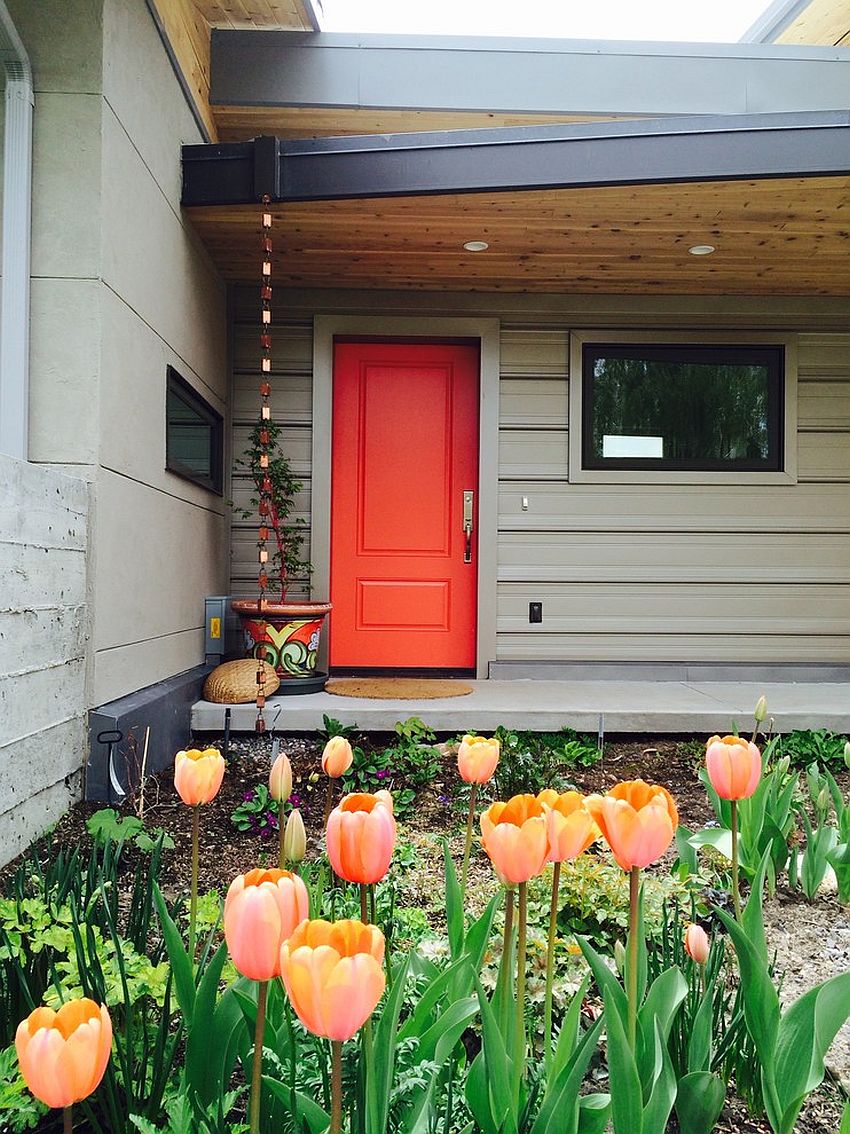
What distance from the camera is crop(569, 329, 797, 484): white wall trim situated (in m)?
5.07

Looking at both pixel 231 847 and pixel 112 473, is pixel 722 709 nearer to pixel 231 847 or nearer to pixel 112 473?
pixel 231 847

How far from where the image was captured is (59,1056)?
591 mm

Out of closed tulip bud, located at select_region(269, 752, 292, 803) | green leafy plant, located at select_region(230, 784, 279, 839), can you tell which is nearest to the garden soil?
green leafy plant, located at select_region(230, 784, 279, 839)

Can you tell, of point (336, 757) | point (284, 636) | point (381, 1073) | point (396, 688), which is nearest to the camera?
point (381, 1073)

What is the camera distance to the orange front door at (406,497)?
16.9 ft

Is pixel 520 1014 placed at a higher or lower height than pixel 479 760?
lower

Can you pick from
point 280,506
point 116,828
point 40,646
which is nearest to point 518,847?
point 116,828

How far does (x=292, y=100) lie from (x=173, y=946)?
4.36m

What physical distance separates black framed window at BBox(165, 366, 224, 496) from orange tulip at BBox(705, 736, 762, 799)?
10.0ft

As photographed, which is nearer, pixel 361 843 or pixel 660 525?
pixel 361 843

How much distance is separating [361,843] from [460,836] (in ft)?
6.82

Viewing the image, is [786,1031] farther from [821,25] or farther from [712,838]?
[821,25]

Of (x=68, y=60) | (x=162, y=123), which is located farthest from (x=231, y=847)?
(x=162, y=123)

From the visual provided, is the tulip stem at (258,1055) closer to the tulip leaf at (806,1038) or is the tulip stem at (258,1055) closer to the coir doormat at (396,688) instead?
the tulip leaf at (806,1038)
